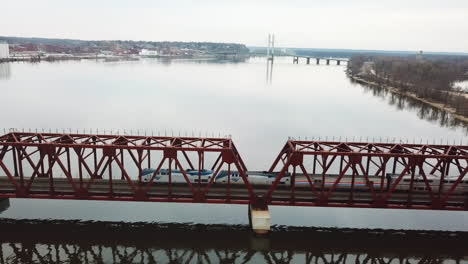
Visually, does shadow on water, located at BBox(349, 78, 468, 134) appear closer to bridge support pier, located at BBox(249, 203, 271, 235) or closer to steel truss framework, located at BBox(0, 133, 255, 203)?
bridge support pier, located at BBox(249, 203, 271, 235)

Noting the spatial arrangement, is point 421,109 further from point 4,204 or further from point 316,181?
point 4,204

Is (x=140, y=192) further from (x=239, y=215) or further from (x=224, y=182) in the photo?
(x=239, y=215)

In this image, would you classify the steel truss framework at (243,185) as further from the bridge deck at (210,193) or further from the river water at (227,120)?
the river water at (227,120)

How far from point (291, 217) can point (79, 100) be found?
90.0 metres

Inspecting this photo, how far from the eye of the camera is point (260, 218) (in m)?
35.9

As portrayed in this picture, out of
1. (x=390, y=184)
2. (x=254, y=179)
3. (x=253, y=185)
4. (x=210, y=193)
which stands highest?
(x=390, y=184)

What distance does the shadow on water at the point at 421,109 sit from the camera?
101500 mm

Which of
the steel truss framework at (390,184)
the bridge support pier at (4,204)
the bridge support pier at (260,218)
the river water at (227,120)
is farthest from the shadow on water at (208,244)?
the steel truss framework at (390,184)

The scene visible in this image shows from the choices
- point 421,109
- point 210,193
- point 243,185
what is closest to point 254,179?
point 243,185

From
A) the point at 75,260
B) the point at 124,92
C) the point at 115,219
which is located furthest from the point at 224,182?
the point at 124,92

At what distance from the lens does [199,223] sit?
39.4m

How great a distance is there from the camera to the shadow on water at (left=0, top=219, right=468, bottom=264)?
33906 millimetres

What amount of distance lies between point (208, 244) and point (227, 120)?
56.8 meters

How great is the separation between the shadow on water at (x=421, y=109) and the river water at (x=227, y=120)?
0.32 metres
